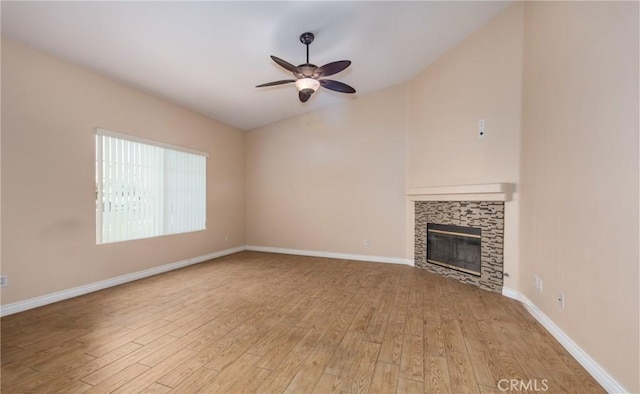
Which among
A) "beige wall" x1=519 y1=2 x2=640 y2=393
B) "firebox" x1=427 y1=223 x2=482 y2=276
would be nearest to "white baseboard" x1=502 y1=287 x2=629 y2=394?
"beige wall" x1=519 y1=2 x2=640 y2=393

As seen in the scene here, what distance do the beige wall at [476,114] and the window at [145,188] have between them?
13.6ft

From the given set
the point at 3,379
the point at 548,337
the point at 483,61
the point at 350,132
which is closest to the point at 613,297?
the point at 548,337

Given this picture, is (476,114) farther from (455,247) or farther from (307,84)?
(307,84)

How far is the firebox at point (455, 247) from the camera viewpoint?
3762 mm

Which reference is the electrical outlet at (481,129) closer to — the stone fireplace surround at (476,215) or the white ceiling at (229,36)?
the stone fireplace surround at (476,215)

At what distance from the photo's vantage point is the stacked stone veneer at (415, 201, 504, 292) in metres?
3.42

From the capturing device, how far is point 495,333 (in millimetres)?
2367

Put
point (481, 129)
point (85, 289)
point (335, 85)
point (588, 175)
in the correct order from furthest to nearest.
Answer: point (481, 129) < point (85, 289) < point (335, 85) < point (588, 175)

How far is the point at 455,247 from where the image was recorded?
13.4 ft

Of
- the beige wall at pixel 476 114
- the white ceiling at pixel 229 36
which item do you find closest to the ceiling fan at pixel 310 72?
the white ceiling at pixel 229 36

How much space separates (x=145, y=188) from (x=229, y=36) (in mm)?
2662

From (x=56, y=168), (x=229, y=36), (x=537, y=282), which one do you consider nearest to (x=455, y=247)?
(x=537, y=282)

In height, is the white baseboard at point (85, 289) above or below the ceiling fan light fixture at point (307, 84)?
below

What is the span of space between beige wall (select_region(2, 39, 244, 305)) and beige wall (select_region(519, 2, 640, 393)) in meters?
5.08
